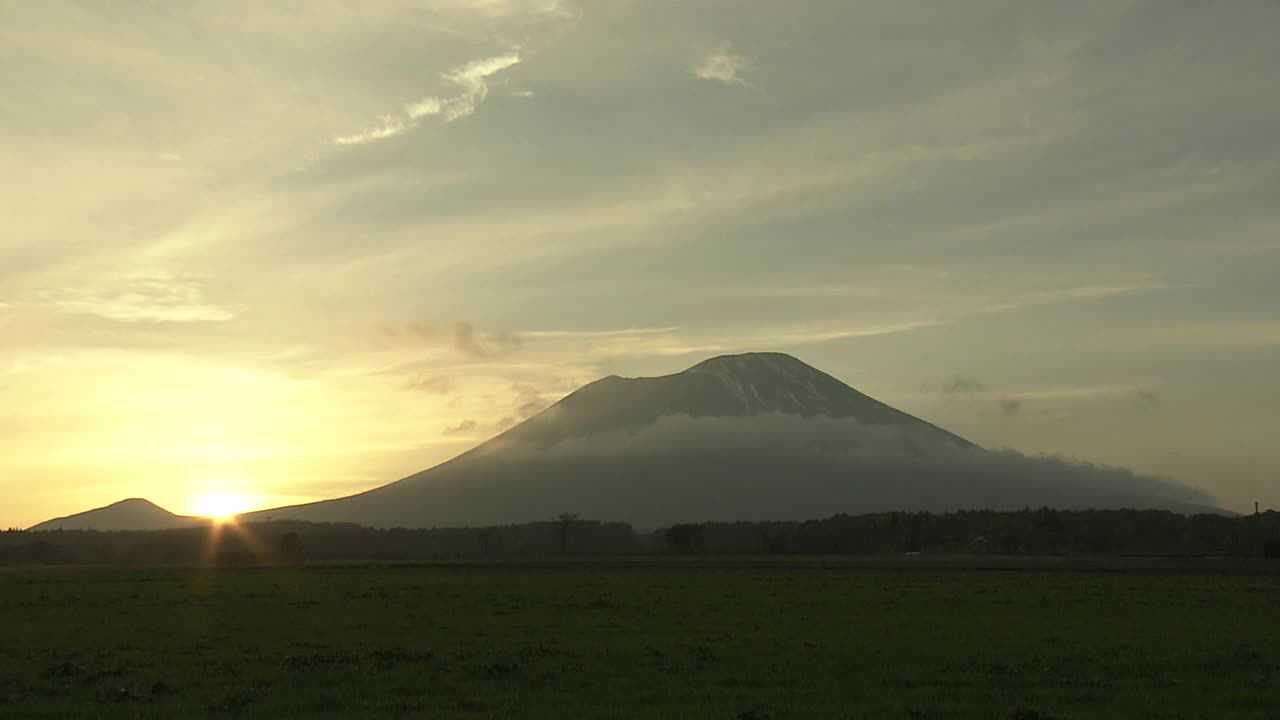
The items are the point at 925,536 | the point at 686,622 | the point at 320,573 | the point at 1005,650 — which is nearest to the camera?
the point at 1005,650

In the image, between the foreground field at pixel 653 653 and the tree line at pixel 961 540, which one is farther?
the tree line at pixel 961 540

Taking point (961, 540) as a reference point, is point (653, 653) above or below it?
below

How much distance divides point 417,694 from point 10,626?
26.7m

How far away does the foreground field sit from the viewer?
24.3 metres

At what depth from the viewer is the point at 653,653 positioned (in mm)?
31859

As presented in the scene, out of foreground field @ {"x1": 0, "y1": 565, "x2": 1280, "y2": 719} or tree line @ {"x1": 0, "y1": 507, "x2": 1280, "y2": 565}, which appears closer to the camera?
foreground field @ {"x1": 0, "y1": 565, "x2": 1280, "y2": 719}

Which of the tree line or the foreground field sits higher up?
the tree line

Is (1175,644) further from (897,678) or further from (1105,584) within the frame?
(1105,584)

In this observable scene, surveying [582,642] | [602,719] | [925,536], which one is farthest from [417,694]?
[925,536]

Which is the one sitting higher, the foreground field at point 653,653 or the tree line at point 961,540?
the tree line at point 961,540

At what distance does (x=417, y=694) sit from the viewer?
84.1 feet

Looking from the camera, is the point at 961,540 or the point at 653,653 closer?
the point at 653,653

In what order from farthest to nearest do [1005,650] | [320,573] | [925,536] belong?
[925,536] → [320,573] → [1005,650]

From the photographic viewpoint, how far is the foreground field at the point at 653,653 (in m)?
24.3
